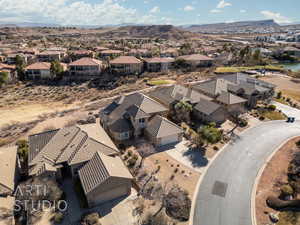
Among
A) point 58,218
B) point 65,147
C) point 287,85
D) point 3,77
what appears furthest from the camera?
point 287,85

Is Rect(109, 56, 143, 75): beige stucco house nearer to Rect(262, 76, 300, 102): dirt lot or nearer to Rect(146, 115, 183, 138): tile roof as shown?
Rect(146, 115, 183, 138): tile roof

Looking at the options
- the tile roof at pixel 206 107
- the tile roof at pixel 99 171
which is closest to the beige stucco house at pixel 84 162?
the tile roof at pixel 99 171

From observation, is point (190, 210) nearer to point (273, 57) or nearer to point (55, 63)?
point (55, 63)

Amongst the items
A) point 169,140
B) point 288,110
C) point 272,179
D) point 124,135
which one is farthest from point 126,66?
point 272,179

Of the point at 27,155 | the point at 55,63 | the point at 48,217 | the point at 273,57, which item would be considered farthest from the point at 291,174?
the point at 273,57

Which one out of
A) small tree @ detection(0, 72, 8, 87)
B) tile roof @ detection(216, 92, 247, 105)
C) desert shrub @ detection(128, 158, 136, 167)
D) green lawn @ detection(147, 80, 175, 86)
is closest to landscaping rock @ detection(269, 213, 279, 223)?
desert shrub @ detection(128, 158, 136, 167)

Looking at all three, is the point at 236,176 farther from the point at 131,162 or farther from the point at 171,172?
the point at 131,162
